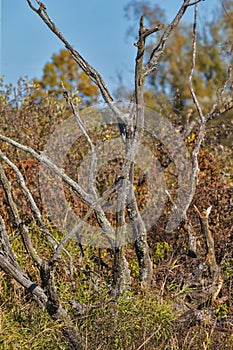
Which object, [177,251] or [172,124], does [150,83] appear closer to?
[172,124]

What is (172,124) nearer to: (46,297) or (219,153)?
(219,153)

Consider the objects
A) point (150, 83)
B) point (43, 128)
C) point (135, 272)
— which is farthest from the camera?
point (150, 83)

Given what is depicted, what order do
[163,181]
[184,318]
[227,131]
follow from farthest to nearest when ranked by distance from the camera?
[227,131], [163,181], [184,318]

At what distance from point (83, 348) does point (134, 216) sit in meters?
1.05

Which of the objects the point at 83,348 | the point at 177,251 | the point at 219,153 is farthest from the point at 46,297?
the point at 219,153

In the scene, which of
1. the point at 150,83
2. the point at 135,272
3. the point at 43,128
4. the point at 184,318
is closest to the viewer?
the point at 184,318

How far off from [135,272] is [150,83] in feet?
47.4

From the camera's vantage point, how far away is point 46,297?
132 inches

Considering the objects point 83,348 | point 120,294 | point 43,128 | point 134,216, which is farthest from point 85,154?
point 83,348

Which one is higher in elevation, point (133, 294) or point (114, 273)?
point (114, 273)

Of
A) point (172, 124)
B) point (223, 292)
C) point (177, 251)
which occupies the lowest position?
point (223, 292)

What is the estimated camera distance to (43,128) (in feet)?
22.0

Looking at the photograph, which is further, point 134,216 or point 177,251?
point 177,251

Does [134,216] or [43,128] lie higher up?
[43,128]
